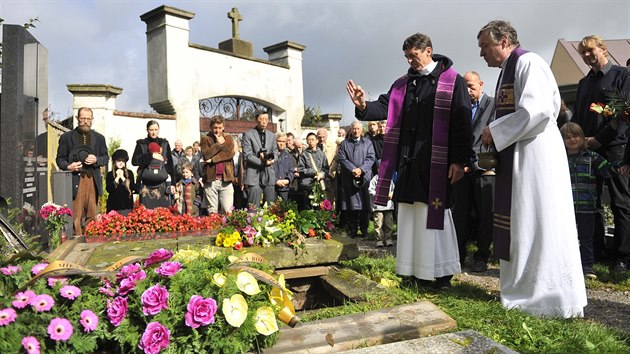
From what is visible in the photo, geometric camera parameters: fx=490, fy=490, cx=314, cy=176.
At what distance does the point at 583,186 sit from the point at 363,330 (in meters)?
3.86

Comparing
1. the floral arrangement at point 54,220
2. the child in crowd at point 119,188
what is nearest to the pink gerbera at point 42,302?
the floral arrangement at point 54,220

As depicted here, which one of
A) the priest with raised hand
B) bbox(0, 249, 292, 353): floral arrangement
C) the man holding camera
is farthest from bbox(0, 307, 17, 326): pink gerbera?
the man holding camera

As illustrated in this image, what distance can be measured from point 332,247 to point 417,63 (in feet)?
6.42

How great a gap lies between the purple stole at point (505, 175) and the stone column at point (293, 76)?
13.4 m

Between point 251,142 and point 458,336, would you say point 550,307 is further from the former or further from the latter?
point 251,142

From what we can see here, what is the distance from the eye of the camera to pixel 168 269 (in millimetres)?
2449

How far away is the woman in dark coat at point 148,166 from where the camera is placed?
791cm

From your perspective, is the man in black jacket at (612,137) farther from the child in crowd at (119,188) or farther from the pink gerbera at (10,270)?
the child in crowd at (119,188)

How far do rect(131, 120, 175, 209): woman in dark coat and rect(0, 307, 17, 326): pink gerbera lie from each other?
6041 millimetres

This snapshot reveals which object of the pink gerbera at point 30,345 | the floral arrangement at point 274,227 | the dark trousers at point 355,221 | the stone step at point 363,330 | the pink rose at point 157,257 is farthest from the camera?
the dark trousers at point 355,221

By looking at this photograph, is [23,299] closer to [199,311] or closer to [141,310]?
[141,310]

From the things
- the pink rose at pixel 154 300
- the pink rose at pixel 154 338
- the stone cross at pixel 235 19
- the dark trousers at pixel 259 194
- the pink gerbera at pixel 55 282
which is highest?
the stone cross at pixel 235 19

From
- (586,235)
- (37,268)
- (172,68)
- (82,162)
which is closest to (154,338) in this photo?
(37,268)

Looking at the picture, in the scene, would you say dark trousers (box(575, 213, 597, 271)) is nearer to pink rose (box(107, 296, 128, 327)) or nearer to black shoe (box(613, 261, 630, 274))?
black shoe (box(613, 261, 630, 274))
